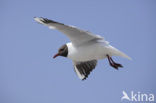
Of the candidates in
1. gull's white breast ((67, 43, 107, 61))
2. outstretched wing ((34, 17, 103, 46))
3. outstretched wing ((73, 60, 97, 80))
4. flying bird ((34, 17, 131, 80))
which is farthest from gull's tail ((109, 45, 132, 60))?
outstretched wing ((73, 60, 97, 80))

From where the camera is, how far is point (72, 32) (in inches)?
255

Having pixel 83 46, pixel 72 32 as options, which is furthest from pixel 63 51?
pixel 72 32

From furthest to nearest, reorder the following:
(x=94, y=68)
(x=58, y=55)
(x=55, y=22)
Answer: (x=94, y=68) < (x=58, y=55) < (x=55, y=22)

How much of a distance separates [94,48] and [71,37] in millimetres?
407

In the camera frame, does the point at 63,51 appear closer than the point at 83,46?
No

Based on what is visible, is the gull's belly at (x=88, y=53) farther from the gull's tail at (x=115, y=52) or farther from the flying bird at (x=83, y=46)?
the gull's tail at (x=115, y=52)

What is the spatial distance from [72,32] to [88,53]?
0.48 m

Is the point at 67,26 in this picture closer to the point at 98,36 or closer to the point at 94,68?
the point at 98,36

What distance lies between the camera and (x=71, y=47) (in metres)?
6.88

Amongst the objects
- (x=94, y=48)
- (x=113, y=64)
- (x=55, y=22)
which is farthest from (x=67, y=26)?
(x=113, y=64)

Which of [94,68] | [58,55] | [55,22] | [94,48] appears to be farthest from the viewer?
[94,68]

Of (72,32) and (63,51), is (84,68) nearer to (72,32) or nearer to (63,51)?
(63,51)

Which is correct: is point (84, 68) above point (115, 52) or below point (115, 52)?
above

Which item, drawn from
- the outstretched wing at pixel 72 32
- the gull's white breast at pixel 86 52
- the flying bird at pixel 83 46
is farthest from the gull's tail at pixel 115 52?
the outstretched wing at pixel 72 32
